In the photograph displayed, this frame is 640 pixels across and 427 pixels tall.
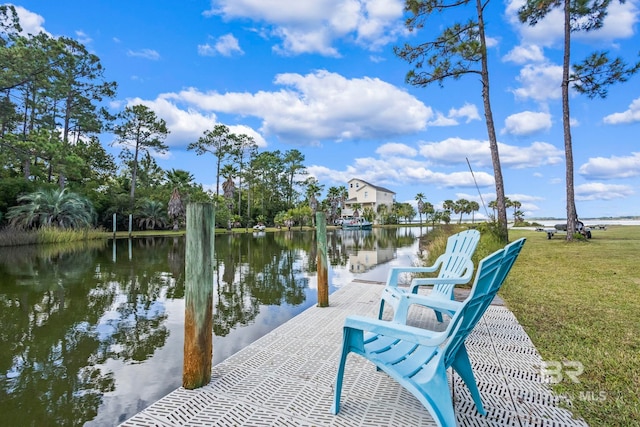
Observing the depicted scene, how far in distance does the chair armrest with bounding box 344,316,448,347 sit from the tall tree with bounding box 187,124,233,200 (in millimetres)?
35659

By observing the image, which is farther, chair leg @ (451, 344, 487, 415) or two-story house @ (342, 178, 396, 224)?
two-story house @ (342, 178, 396, 224)

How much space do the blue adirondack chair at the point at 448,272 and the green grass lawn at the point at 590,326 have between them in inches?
34.2

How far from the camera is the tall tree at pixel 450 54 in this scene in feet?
35.9

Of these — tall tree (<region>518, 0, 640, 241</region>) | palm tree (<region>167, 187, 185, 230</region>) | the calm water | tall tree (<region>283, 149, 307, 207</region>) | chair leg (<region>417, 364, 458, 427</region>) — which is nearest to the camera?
chair leg (<region>417, 364, 458, 427</region>)

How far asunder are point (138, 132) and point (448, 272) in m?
31.7

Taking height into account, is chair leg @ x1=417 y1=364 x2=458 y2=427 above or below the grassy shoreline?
above

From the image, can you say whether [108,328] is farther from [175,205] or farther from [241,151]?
[241,151]

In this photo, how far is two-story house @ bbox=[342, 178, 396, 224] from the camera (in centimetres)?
5806

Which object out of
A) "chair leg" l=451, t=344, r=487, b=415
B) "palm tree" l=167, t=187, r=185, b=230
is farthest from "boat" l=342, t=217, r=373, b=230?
"chair leg" l=451, t=344, r=487, b=415

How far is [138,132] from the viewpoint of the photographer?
29438mm

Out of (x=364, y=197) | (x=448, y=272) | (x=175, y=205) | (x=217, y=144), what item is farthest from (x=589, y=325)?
(x=364, y=197)

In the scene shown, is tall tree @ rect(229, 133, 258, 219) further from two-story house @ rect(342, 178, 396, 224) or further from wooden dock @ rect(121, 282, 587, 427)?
wooden dock @ rect(121, 282, 587, 427)

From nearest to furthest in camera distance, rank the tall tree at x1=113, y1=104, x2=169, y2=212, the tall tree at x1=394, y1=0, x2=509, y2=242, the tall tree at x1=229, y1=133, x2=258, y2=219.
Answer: the tall tree at x1=394, y1=0, x2=509, y2=242
the tall tree at x1=113, y1=104, x2=169, y2=212
the tall tree at x1=229, y1=133, x2=258, y2=219

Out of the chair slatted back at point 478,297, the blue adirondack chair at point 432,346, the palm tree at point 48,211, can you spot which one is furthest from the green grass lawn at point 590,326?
the palm tree at point 48,211
